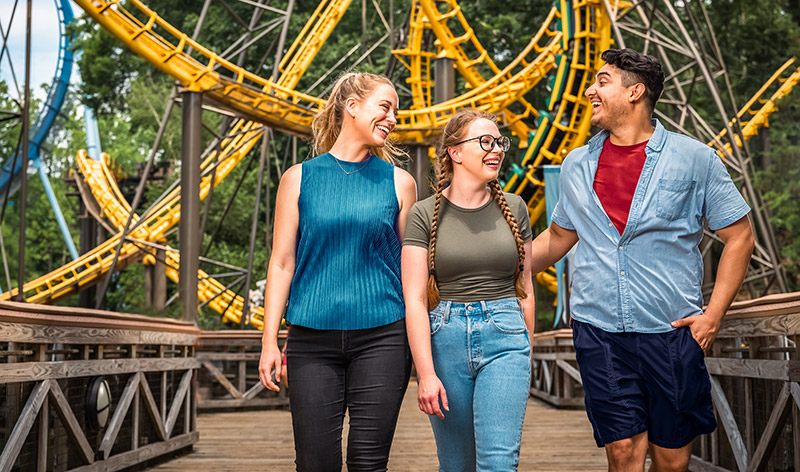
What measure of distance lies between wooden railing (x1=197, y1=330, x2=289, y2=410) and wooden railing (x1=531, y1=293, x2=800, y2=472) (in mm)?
7333

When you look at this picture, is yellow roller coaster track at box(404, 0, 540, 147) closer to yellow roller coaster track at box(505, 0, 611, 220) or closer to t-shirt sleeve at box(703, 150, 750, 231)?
yellow roller coaster track at box(505, 0, 611, 220)

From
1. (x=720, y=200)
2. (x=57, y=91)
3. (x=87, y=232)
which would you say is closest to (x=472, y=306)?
(x=720, y=200)

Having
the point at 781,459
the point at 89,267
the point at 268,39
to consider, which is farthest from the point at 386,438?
the point at 268,39

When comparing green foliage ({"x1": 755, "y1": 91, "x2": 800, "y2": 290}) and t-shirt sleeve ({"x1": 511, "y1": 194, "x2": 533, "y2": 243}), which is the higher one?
green foliage ({"x1": 755, "y1": 91, "x2": 800, "y2": 290})

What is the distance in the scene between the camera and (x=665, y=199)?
2910 millimetres

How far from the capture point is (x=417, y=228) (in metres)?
2.84

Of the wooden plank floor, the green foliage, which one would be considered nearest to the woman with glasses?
the wooden plank floor

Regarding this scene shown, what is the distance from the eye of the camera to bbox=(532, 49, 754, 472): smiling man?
289 centimetres

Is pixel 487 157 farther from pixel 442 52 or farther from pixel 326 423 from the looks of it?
pixel 442 52

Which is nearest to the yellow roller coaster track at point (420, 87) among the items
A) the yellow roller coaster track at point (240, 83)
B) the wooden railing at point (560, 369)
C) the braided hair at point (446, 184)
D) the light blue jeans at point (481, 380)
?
the yellow roller coaster track at point (240, 83)

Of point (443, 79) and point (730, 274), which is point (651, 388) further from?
point (443, 79)

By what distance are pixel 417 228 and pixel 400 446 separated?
4.90 meters

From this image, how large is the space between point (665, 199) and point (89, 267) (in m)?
18.9

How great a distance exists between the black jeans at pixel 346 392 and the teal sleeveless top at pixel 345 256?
0.05 m
